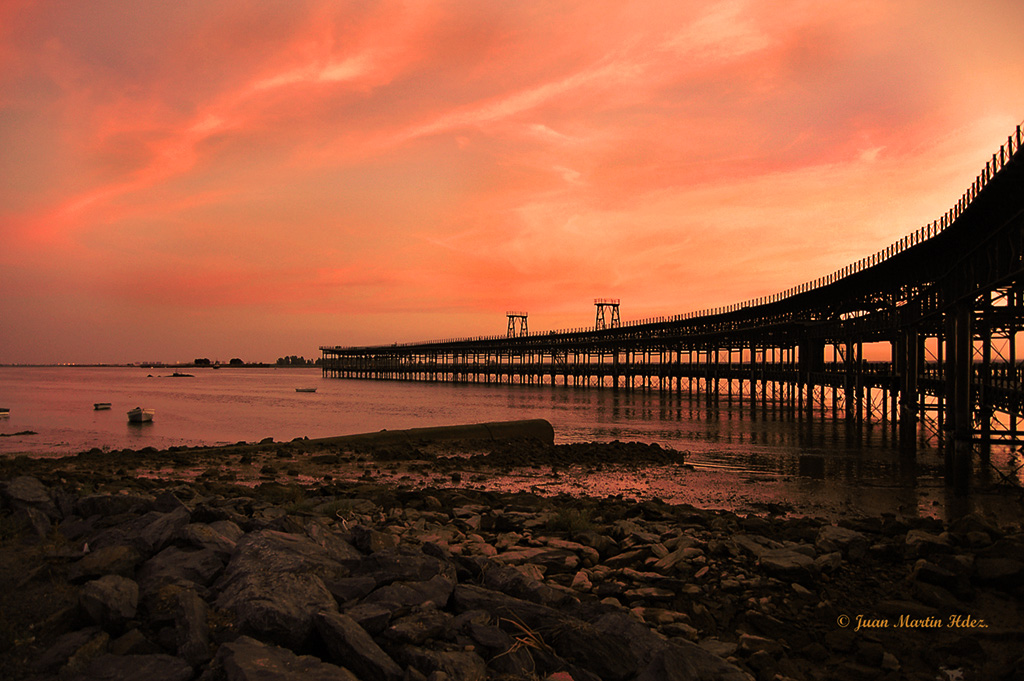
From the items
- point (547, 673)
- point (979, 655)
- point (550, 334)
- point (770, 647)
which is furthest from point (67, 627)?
point (550, 334)

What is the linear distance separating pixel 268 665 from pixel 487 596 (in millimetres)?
2204

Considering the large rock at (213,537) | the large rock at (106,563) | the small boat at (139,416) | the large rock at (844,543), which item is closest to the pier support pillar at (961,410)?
the large rock at (844,543)

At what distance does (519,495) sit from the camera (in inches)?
569

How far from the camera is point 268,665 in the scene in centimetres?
425

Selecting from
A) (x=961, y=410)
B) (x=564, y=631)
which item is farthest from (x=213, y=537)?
(x=961, y=410)

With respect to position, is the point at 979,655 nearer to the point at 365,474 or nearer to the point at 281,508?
the point at 281,508

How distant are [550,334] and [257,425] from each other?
3491 inches

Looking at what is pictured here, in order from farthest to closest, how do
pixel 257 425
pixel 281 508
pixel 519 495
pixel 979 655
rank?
1. pixel 257 425
2. pixel 519 495
3. pixel 281 508
4. pixel 979 655

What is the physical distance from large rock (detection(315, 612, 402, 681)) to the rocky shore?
0.05ft

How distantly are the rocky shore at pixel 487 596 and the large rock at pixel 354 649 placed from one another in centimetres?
2

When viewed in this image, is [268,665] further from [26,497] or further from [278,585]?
[26,497]

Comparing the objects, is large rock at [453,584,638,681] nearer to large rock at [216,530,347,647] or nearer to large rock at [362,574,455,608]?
large rock at [362,574,455,608]

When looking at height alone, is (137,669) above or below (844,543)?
above

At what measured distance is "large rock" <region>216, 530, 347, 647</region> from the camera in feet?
15.6
